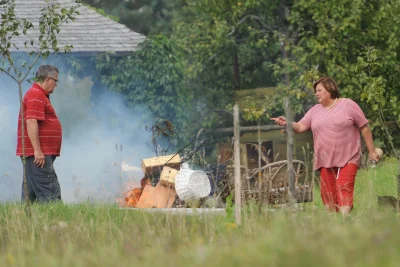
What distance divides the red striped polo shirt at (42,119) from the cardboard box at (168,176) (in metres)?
1.58

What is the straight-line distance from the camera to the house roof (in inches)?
677

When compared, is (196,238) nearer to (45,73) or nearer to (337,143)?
(337,143)

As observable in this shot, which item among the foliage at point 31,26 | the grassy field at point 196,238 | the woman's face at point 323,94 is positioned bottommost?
the grassy field at point 196,238

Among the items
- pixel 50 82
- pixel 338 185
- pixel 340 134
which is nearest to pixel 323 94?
pixel 340 134

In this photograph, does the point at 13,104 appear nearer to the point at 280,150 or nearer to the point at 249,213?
the point at 280,150

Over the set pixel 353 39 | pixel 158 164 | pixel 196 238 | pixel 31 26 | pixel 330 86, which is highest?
pixel 353 39

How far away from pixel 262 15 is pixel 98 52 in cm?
559

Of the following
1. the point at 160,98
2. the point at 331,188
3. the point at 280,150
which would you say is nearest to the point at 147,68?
the point at 160,98

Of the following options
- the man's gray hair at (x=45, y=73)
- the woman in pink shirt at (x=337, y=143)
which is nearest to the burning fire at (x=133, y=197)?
the man's gray hair at (x=45, y=73)

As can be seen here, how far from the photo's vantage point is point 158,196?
11883 mm

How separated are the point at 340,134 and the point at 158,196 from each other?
3.05 meters

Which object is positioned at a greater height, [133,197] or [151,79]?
[151,79]

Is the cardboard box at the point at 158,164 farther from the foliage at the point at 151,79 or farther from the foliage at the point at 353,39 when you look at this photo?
the foliage at the point at 353,39

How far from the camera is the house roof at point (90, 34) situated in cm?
1719
